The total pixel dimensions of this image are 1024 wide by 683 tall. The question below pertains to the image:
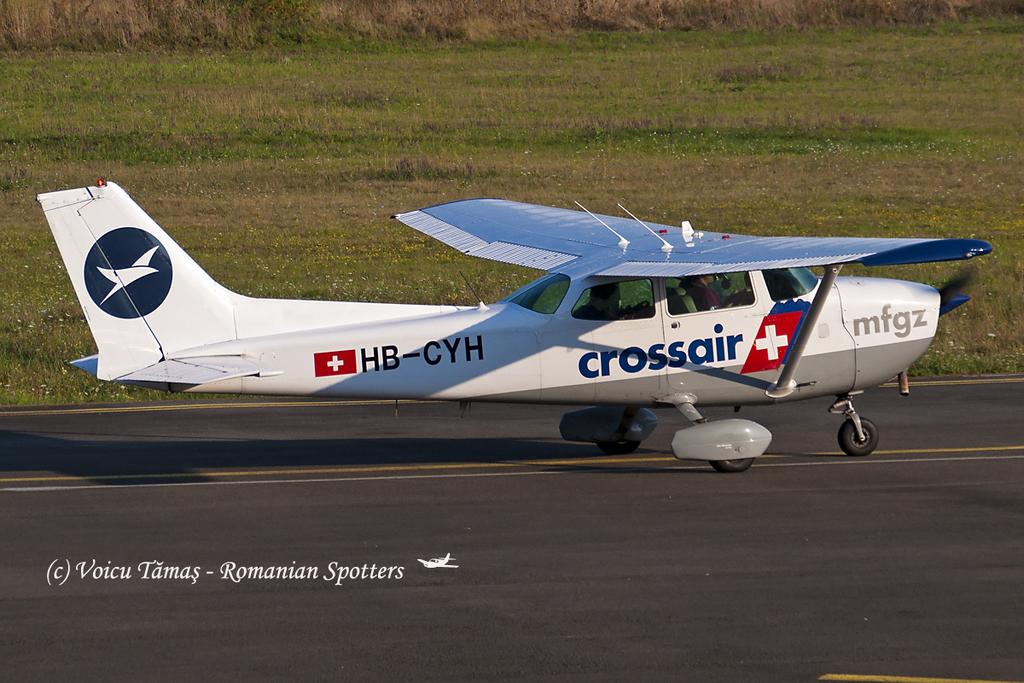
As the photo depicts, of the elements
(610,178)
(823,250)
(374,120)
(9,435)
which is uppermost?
(374,120)

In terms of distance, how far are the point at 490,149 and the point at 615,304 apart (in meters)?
28.3

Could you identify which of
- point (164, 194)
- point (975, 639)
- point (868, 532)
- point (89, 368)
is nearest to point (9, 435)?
point (89, 368)

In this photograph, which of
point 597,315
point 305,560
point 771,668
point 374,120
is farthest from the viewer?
point 374,120

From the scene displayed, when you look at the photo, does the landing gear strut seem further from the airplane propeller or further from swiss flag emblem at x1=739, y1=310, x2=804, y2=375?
the airplane propeller

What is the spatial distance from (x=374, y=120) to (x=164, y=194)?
10.4 metres

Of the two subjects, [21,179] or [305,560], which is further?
[21,179]

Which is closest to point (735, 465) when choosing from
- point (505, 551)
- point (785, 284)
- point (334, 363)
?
point (785, 284)

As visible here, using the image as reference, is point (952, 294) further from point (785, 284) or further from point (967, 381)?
→ point (967, 381)

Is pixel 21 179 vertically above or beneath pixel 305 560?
above

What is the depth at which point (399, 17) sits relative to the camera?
57875mm

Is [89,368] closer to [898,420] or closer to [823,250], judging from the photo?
[823,250]

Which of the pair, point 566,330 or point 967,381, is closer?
point 566,330

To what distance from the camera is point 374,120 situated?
151 ft

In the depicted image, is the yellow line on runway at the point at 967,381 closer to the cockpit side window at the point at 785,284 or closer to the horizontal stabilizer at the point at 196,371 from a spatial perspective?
the cockpit side window at the point at 785,284
